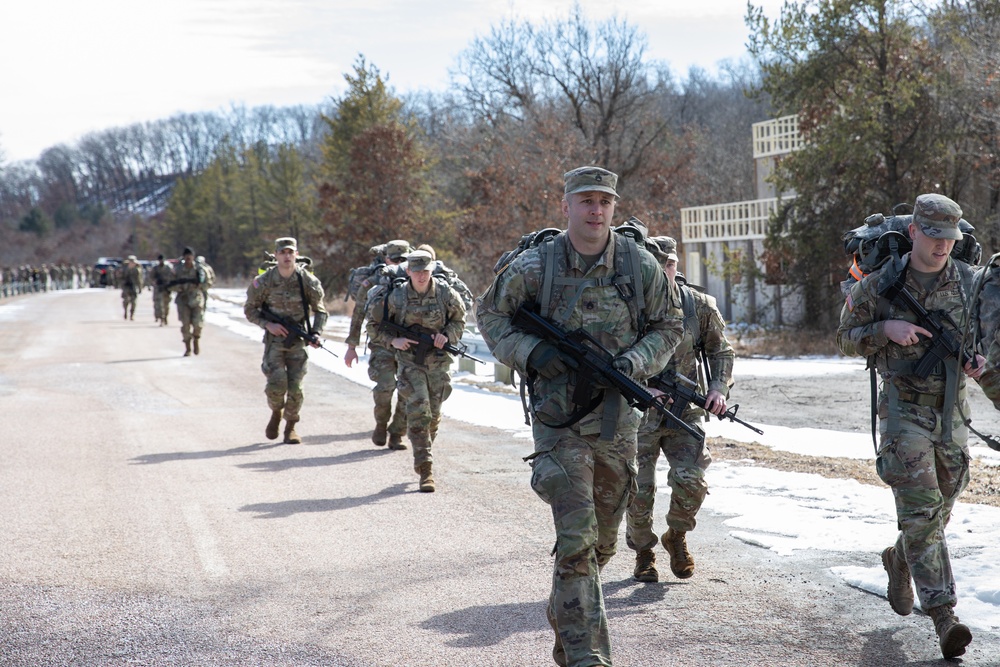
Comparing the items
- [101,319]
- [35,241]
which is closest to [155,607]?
[101,319]

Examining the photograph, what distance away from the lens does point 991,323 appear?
16.8 ft

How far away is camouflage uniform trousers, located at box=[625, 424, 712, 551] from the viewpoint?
6.19 meters

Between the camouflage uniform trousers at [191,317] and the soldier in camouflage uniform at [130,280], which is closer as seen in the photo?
the camouflage uniform trousers at [191,317]

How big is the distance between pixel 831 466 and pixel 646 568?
4101 millimetres

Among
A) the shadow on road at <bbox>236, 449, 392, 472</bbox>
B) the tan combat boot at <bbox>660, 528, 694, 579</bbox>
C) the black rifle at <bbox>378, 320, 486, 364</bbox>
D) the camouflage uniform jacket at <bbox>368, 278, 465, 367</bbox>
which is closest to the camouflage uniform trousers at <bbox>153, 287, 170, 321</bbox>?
the shadow on road at <bbox>236, 449, 392, 472</bbox>

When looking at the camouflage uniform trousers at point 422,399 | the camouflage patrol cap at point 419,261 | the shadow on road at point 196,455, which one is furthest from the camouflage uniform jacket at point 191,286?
the camouflage patrol cap at point 419,261

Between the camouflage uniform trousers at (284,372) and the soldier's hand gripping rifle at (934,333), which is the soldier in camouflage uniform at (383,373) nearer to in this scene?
the camouflage uniform trousers at (284,372)

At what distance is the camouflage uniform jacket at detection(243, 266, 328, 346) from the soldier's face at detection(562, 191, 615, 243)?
7.07 metres

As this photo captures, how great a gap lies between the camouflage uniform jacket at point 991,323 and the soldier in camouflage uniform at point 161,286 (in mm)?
26533

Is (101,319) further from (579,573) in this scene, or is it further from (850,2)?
(579,573)

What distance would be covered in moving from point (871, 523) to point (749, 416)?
6.26 metres

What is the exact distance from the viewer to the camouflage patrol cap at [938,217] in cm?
501

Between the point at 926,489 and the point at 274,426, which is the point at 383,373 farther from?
the point at 926,489

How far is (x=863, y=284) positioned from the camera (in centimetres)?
532
